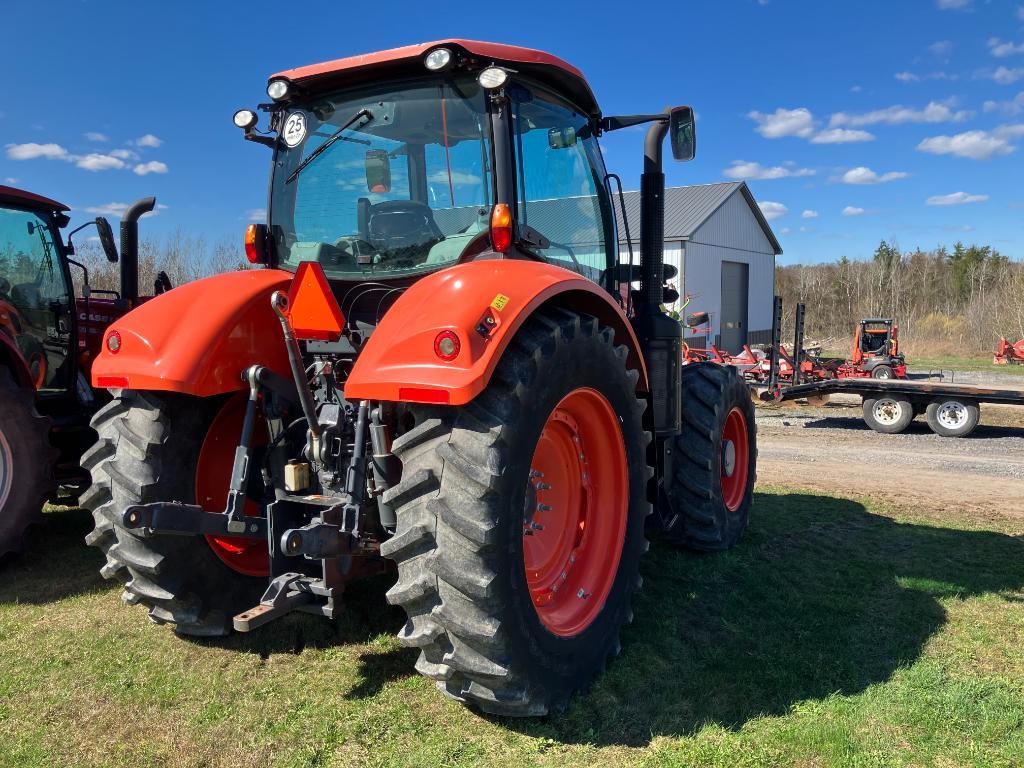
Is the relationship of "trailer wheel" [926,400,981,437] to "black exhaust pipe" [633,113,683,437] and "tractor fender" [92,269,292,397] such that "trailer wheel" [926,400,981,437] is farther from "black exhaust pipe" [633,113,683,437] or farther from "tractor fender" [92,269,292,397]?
"tractor fender" [92,269,292,397]

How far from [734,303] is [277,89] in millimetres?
29408

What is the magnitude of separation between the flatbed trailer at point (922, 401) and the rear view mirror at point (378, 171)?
10345mm

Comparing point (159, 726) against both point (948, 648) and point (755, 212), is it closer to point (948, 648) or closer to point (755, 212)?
point (948, 648)

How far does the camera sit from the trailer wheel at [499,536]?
256cm

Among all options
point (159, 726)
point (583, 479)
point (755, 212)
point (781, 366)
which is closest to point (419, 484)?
point (583, 479)

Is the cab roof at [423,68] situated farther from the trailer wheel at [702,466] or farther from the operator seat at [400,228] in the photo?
the trailer wheel at [702,466]

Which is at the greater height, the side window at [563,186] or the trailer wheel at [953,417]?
the side window at [563,186]

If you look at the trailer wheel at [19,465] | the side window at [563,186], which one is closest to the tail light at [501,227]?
the side window at [563,186]

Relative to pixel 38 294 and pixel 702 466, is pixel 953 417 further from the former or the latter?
pixel 38 294

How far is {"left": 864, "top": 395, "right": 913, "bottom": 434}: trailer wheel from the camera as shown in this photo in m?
12.1

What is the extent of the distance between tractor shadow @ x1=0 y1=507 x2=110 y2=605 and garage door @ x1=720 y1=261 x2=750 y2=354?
26803 mm

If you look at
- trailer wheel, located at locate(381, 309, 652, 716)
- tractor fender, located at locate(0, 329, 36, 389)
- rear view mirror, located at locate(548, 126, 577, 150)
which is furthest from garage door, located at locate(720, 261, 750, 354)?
trailer wheel, located at locate(381, 309, 652, 716)

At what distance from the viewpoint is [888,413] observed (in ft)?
40.3

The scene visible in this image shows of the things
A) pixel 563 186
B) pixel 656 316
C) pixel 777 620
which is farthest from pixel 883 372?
pixel 563 186
